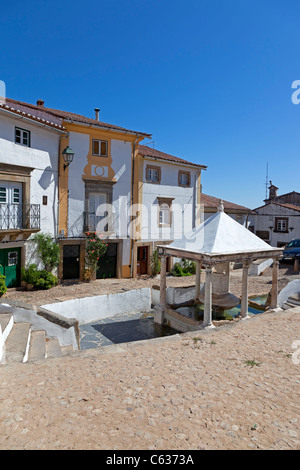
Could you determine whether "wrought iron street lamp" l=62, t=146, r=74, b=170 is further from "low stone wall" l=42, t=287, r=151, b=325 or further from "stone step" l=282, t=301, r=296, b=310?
"stone step" l=282, t=301, r=296, b=310

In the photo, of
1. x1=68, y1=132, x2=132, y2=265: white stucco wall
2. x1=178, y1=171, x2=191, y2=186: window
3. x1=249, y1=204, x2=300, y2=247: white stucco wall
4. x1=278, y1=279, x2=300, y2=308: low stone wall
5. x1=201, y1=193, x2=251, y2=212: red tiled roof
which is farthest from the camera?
x1=249, y1=204, x2=300, y2=247: white stucco wall

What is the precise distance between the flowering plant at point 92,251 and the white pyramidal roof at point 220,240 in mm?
7323

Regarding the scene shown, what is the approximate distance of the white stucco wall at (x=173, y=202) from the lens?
20.3 metres

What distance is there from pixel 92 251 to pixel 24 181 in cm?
521

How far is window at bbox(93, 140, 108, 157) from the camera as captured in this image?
58.4ft

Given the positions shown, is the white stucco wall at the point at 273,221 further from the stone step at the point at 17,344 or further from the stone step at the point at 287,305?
the stone step at the point at 17,344

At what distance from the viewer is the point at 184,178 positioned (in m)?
22.5

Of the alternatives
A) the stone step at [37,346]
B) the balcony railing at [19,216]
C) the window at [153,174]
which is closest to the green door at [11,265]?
the balcony railing at [19,216]

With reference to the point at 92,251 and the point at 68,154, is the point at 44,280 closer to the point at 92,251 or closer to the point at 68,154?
the point at 92,251

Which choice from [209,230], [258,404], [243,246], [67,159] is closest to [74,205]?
[67,159]

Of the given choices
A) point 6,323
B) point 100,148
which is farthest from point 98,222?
point 6,323

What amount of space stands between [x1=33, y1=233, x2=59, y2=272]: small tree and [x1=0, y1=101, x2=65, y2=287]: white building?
436 mm

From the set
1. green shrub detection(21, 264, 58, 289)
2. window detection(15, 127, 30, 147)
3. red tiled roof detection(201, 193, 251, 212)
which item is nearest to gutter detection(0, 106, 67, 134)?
window detection(15, 127, 30, 147)

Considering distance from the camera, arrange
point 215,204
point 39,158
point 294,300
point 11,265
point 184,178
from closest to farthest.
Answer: point 294,300, point 11,265, point 39,158, point 184,178, point 215,204
